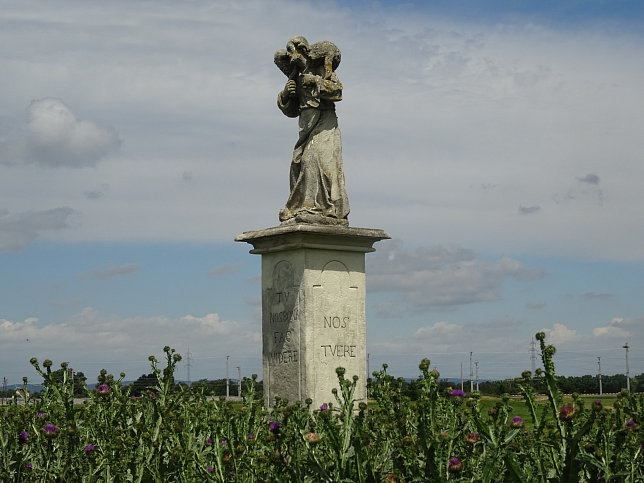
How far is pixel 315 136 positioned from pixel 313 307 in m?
2.05

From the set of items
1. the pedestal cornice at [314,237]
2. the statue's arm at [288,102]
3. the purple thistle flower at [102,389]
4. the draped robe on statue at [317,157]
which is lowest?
the purple thistle flower at [102,389]

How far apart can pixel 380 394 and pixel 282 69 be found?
557cm

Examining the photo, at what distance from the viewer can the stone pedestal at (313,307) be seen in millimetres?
9523

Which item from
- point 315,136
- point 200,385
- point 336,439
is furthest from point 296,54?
point 336,439

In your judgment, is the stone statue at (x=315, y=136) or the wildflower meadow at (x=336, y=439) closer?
the wildflower meadow at (x=336, y=439)

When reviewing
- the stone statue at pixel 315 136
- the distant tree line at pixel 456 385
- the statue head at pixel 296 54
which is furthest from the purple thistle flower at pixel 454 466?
the statue head at pixel 296 54

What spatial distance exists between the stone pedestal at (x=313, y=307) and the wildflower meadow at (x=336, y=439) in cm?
243

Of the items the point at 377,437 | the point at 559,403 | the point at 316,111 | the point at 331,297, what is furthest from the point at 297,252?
the point at 559,403

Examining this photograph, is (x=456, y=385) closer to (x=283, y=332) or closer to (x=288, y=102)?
(x=283, y=332)

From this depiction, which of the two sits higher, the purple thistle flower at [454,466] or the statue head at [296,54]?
the statue head at [296,54]

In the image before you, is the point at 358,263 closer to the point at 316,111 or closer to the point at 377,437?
the point at 316,111

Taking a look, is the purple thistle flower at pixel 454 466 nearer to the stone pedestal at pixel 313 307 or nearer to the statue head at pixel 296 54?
the stone pedestal at pixel 313 307

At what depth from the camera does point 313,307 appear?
955cm

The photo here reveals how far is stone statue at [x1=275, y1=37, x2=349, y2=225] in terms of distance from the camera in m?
9.99
